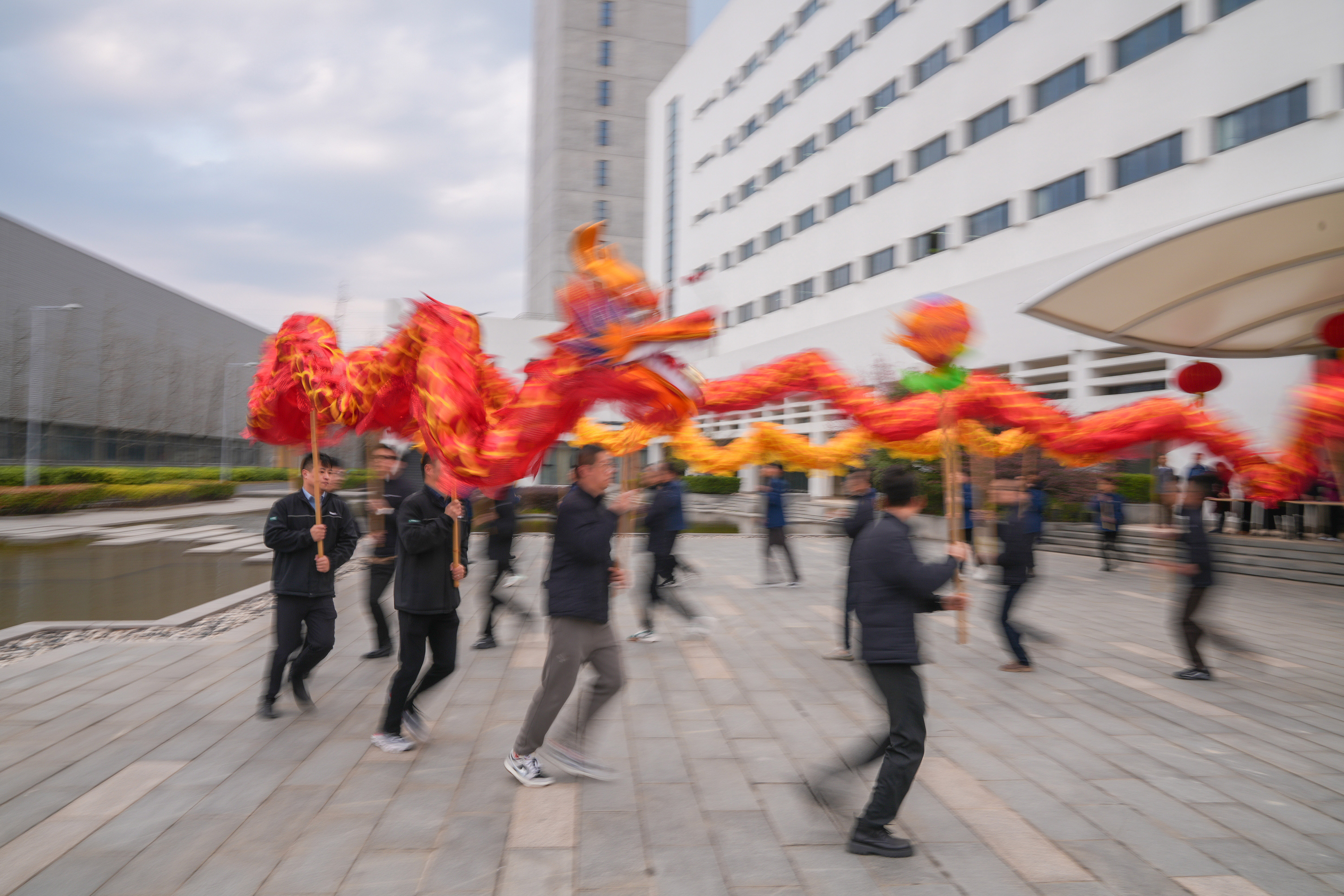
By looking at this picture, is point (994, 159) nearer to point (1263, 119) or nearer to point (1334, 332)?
point (1263, 119)

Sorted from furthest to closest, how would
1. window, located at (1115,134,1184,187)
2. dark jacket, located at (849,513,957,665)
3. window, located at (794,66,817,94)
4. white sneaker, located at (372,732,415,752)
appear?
window, located at (794,66,817,94) < window, located at (1115,134,1184,187) < white sneaker, located at (372,732,415,752) < dark jacket, located at (849,513,957,665)

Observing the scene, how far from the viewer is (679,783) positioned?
4215 millimetres

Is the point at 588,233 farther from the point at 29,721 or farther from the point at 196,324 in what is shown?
the point at 196,324

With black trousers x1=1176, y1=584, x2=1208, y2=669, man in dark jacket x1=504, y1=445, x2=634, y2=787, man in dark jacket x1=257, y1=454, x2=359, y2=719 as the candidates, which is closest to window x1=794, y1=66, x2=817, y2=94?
black trousers x1=1176, y1=584, x2=1208, y2=669

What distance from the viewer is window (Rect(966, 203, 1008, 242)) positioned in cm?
2127

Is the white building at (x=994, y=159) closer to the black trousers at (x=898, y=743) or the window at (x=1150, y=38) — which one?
the window at (x=1150, y=38)

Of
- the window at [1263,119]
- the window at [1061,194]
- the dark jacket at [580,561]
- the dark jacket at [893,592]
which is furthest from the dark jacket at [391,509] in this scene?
the window at [1061,194]

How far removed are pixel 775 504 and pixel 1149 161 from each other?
1341cm

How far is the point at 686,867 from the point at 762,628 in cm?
519

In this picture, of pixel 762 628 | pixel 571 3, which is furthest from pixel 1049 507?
pixel 571 3

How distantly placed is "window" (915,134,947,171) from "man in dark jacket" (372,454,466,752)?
2324 centimetres

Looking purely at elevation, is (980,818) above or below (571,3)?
below

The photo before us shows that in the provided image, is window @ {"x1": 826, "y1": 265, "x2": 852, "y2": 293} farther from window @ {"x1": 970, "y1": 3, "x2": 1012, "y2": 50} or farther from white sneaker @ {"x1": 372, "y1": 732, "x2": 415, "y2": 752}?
white sneaker @ {"x1": 372, "y1": 732, "x2": 415, "y2": 752}

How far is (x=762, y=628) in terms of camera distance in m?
8.41
